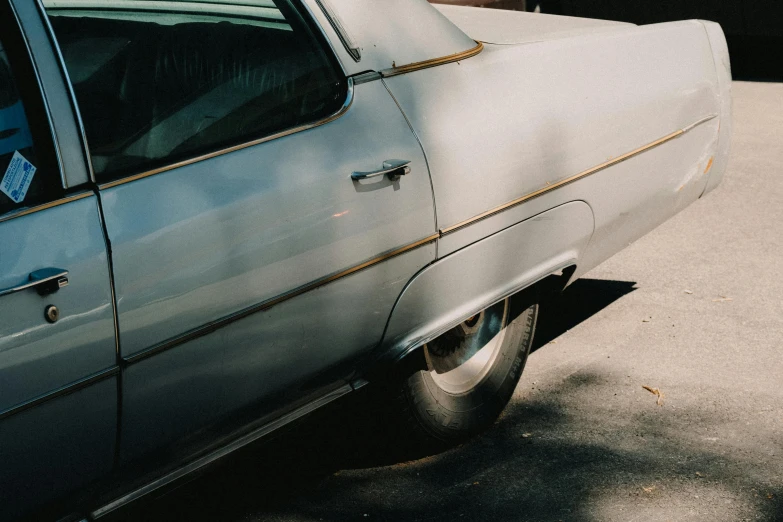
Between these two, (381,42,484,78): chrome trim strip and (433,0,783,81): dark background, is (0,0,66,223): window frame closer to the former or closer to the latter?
(381,42,484,78): chrome trim strip

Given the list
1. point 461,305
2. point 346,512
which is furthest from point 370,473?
point 461,305

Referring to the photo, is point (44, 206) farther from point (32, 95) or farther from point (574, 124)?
point (574, 124)

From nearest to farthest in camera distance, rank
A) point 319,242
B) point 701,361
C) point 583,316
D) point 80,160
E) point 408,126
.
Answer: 1. point 80,160
2. point 319,242
3. point 408,126
4. point 701,361
5. point 583,316

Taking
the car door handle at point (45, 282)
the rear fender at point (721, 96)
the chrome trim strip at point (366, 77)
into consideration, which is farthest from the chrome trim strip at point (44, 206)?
the rear fender at point (721, 96)

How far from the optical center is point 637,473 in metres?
3.17

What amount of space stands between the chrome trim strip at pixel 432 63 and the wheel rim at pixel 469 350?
879 mm

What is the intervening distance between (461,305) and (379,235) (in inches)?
18.4

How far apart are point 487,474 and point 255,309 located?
1247 mm

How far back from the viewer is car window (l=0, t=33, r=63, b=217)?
2.03 metres

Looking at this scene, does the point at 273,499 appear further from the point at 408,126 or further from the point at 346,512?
the point at 408,126

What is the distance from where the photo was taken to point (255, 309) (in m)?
2.31

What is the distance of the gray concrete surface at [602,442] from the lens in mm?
3031

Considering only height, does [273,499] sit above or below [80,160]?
below

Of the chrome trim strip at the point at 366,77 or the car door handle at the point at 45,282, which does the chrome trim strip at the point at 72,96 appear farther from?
the chrome trim strip at the point at 366,77
